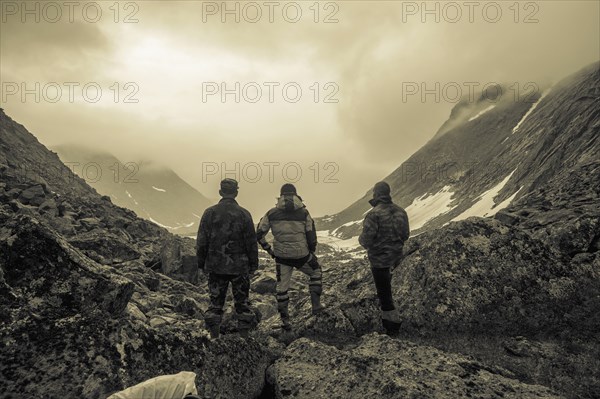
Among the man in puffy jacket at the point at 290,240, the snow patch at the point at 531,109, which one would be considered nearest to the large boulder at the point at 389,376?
the man in puffy jacket at the point at 290,240

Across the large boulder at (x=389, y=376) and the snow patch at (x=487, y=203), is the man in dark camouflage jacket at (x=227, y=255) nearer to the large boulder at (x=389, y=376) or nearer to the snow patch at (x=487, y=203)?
the large boulder at (x=389, y=376)

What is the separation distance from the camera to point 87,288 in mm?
5859

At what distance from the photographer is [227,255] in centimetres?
820

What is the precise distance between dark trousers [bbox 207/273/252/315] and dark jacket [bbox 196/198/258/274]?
0.17 meters

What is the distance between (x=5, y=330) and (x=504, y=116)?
218378mm

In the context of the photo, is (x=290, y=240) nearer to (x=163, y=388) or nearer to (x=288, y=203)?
(x=288, y=203)

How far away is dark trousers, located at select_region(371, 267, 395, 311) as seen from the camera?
321 inches

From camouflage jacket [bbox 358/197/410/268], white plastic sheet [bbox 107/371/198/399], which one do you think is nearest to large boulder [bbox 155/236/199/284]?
camouflage jacket [bbox 358/197/410/268]

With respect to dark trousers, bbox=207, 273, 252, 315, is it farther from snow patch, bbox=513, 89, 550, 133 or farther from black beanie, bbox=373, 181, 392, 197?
snow patch, bbox=513, 89, 550, 133

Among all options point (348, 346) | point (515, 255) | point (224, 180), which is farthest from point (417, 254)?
point (224, 180)

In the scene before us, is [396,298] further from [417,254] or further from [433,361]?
[433,361]

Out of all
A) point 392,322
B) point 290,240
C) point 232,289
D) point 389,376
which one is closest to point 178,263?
point 290,240

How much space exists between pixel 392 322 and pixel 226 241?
4314 millimetres

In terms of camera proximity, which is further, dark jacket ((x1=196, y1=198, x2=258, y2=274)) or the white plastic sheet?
dark jacket ((x1=196, y1=198, x2=258, y2=274))
